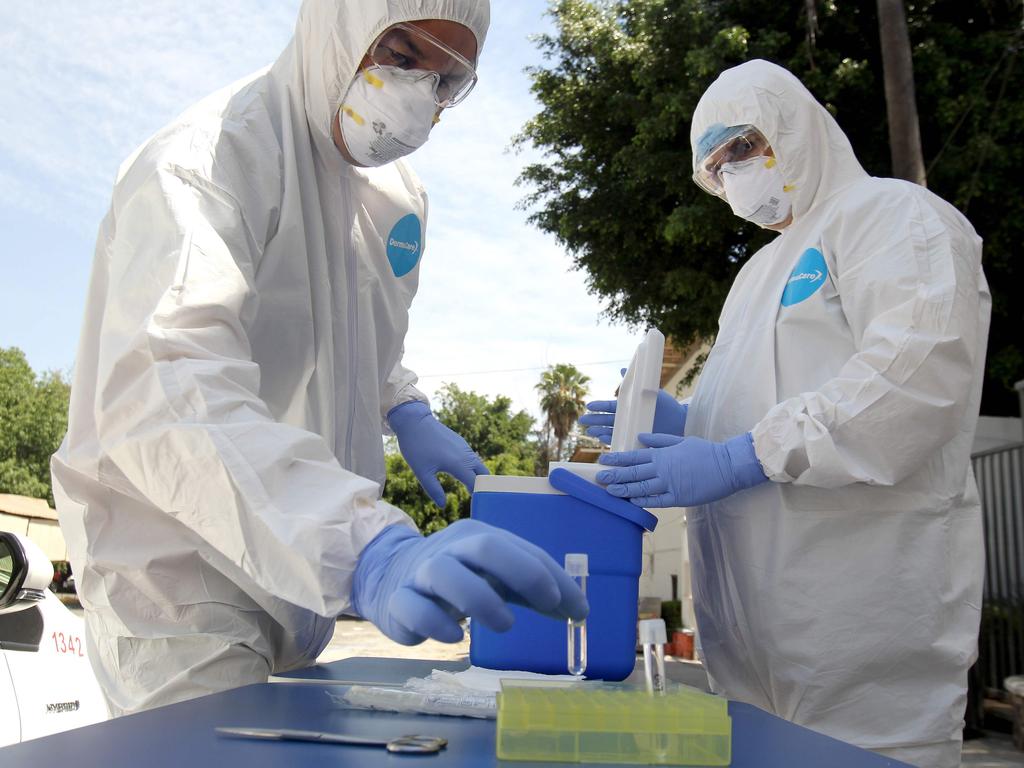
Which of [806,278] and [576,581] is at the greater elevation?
[806,278]

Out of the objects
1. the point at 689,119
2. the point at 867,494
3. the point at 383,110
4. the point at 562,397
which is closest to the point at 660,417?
the point at 867,494

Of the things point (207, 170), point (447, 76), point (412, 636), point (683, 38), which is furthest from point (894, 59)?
point (412, 636)

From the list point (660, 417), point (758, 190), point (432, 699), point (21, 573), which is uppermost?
point (758, 190)

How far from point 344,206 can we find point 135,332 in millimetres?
863

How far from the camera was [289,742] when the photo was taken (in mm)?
1164

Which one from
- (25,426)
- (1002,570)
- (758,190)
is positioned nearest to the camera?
(758,190)

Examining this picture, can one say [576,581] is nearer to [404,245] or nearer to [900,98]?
[404,245]

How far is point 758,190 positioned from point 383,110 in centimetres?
107

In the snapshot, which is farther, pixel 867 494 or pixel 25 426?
pixel 25 426

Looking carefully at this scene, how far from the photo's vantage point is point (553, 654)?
1.66 m

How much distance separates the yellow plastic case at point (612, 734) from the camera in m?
1.10

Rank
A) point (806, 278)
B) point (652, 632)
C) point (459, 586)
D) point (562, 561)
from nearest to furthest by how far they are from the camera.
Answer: point (459, 586), point (652, 632), point (562, 561), point (806, 278)

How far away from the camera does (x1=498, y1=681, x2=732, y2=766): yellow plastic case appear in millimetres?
1103

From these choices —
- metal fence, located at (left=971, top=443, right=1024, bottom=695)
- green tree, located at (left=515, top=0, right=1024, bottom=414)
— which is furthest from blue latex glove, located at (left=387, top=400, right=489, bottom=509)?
metal fence, located at (left=971, top=443, right=1024, bottom=695)
